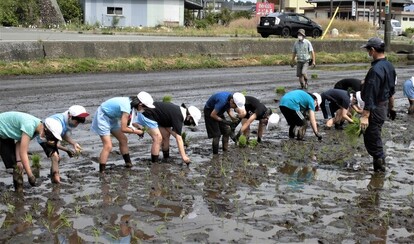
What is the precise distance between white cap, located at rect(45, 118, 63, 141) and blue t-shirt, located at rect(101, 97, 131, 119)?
3.48ft

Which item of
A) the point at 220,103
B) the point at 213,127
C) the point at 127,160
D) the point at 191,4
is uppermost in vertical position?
the point at 191,4

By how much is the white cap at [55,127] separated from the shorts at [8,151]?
54 cm

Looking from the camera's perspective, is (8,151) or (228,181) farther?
(228,181)

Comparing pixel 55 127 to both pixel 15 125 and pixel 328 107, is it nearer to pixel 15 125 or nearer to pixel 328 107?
pixel 15 125

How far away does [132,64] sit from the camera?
2355 cm

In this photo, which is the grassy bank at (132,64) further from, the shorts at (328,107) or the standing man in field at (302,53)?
the shorts at (328,107)

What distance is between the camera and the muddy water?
21.5 feet

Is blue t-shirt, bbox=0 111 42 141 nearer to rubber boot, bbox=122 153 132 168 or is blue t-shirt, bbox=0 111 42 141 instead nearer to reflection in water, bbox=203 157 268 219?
rubber boot, bbox=122 153 132 168

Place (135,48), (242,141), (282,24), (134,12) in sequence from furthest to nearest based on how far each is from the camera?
(134,12) < (282,24) < (135,48) < (242,141)

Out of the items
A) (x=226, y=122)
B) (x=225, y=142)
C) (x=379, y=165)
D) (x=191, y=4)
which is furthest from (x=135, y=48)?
(x=191, y=4)

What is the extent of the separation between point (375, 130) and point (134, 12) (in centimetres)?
4186

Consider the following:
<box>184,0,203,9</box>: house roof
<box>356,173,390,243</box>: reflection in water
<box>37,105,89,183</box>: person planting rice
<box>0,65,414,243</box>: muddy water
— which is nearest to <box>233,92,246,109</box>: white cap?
<box>0,65,414,243</box>: muddy water

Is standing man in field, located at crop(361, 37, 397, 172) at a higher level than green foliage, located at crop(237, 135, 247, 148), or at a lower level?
higher

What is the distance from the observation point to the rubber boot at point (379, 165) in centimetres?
941
